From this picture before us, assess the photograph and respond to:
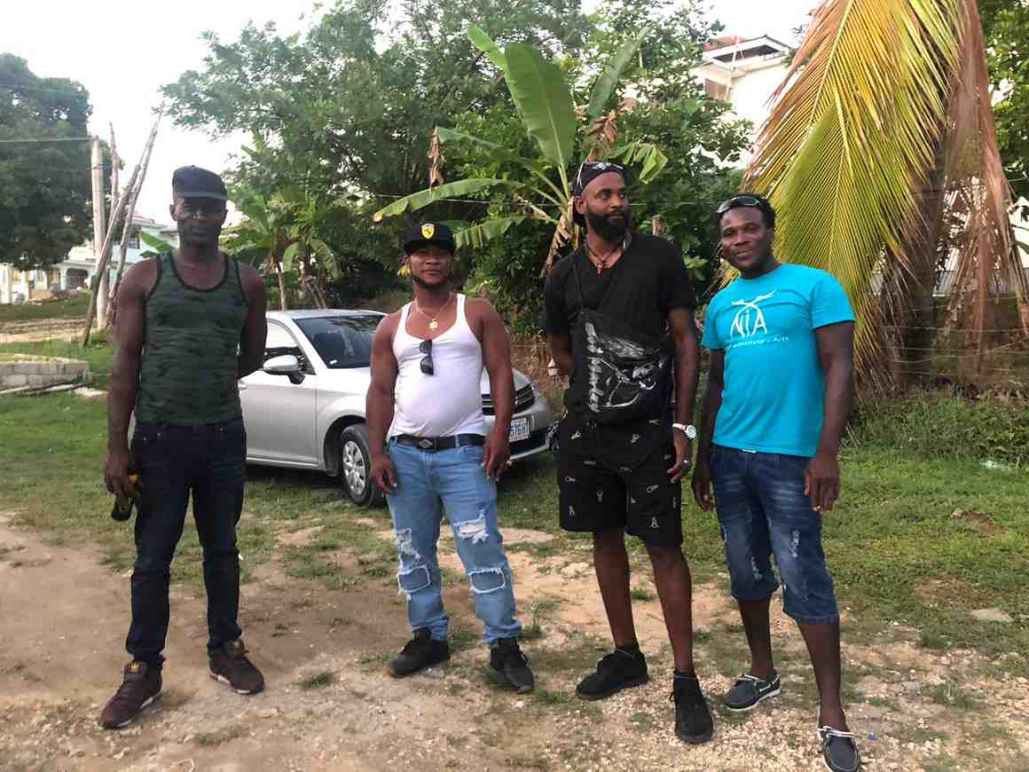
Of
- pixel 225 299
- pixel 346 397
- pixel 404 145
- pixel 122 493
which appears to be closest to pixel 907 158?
pixel 346 397

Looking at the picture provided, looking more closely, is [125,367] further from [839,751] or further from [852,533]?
[852,533]

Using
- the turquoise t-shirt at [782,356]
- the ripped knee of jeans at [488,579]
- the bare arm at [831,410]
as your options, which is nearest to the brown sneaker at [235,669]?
the ripped knee of jeans at [488,579]

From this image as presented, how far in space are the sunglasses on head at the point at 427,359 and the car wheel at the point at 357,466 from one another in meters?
3.04

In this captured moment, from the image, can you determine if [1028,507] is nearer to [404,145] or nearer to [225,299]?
[225,299]

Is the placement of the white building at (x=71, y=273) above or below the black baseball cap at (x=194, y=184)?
above

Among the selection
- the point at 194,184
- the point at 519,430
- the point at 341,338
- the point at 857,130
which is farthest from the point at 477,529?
the point at 857,130

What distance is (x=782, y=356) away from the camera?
2.72 metres

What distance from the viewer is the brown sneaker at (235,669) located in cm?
332

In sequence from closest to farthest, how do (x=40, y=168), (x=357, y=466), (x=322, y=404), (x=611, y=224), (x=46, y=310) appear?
(x=611, y=224), (x=357, y=466), (x=322, y=404), (x=40, y=168), (x=46, y=310)

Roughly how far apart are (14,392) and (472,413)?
12.6m

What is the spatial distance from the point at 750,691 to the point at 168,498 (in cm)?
222

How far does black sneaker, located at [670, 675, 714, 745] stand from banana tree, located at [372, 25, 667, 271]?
5.91 m

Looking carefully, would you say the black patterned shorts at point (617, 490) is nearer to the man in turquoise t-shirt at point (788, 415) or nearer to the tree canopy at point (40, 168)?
the man in turquoise t-shirt at point (788, 415)

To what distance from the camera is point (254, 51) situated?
1534cm
